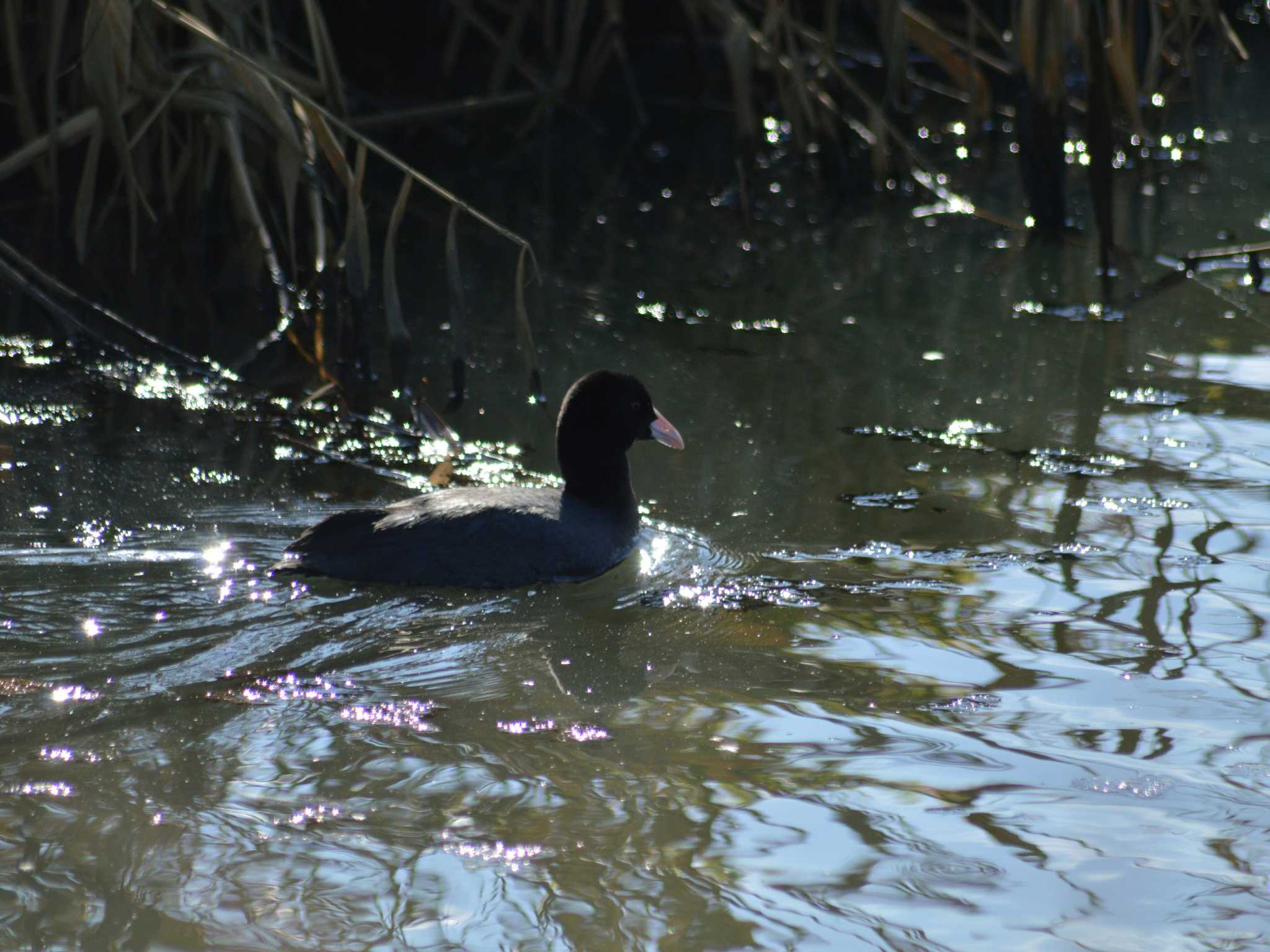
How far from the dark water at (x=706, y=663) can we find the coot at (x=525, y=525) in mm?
80

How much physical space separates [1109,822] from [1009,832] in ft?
0.68

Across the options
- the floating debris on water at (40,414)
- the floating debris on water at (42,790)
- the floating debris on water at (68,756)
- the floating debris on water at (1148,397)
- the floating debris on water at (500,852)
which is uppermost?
the floating debris on water at (1148,397)

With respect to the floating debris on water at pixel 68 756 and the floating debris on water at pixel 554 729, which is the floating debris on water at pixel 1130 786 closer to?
the floating debris on water at pixel 554 729

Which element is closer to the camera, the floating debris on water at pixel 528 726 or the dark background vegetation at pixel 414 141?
the floating debris on water at pixel 528 726

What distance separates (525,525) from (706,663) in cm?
90

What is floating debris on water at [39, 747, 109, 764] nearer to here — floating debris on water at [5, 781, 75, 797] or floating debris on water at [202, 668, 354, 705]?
floating debris on water at [5, 781, 75, 797]

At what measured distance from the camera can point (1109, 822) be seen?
2930mm

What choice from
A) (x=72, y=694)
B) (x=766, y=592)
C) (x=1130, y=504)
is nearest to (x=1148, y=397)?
(x=1130, y=504)

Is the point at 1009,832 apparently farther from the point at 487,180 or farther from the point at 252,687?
the point at 487,180

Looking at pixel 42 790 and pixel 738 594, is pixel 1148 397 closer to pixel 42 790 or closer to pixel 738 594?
pixel 738 594

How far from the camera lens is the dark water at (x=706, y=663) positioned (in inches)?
105

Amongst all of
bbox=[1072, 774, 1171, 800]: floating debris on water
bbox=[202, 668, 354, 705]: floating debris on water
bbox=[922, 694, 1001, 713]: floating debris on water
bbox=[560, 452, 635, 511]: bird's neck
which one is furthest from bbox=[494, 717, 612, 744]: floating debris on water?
bbox=[560, 452, 635, 511]: bird's neck

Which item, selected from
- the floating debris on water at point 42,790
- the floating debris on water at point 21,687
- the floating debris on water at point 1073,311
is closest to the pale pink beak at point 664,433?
the floating debris on water at point 21,687

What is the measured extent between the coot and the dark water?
0.08 metres
